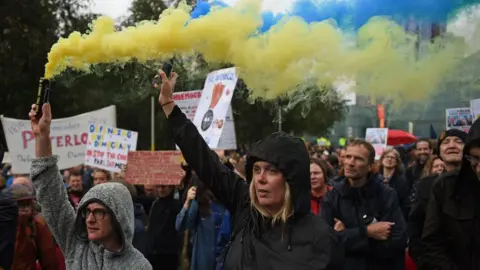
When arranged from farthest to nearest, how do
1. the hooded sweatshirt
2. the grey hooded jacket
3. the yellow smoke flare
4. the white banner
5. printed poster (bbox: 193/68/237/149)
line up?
the white banner, printed poster (bbox: 193/68/237/149), the yellow smoke flare, the grey hooded jacket, the hooded sweatshirt

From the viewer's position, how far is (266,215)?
2893 mm

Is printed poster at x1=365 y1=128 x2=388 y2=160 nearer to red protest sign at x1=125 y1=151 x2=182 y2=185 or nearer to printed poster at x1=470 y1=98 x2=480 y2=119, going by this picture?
red protest sign at x1=125 y1=151 x2=182 y2=185

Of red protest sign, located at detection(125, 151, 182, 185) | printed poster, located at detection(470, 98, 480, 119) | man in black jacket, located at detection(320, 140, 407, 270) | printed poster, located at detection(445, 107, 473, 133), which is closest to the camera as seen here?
man in black jacket, located at detection(320, 140, 407, 270)

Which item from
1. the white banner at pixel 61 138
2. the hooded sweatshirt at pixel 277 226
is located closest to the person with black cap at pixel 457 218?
the hooded sweatshirt at pixel 277 226

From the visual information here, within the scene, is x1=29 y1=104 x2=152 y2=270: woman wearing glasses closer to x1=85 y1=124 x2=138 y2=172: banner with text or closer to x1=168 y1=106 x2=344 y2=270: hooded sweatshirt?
x1=168 y1=106 x2=344 y2=270: hooded sweatshirt

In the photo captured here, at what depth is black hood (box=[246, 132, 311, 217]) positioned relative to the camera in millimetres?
2854

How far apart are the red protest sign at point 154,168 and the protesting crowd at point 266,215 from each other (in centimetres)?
165

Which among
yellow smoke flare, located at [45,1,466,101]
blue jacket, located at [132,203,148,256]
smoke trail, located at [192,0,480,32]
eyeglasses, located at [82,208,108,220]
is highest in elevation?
smoke trail, located at [192,0,480,32]

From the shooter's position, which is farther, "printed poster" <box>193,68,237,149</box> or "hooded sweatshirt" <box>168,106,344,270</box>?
"printed poster" <box>193,68,237,149</box>

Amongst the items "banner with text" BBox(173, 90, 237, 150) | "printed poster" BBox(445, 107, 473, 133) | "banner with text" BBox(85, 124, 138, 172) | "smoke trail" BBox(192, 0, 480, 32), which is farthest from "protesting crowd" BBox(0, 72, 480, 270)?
"banner with text" BBox(85, 124, 138, 172)

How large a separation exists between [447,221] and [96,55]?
2.52m

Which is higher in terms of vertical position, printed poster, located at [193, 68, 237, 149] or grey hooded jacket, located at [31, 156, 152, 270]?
printed poster, located at [193, 68, 237, 149]

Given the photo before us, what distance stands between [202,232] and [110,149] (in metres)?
4.62

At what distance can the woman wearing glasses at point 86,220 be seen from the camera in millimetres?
3314
